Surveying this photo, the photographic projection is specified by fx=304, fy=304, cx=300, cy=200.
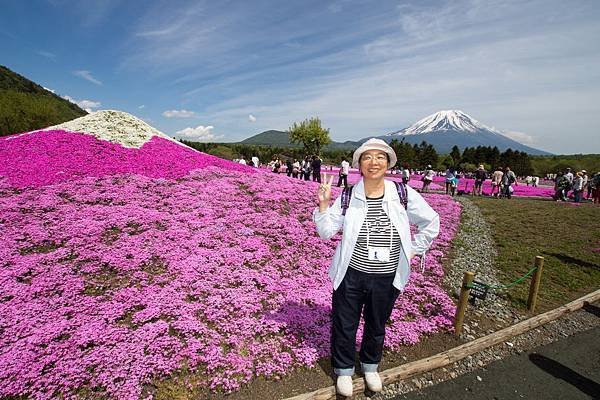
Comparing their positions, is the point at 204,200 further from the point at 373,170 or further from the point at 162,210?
the point at 373,170

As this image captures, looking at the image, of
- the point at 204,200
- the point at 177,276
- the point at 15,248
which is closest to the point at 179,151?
the point at 204,200

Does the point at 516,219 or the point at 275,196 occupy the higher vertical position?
the point at 275,196

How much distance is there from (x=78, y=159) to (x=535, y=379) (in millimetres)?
21042

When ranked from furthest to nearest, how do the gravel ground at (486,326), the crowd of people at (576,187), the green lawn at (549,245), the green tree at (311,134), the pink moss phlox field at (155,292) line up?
1. the green tree at (311,134)
2. the crowd of people at (576,187)
3. the green lawn at (549,245)
4. the gravel ground at (486,326)
5. the pink moss phlox field at (155,292)

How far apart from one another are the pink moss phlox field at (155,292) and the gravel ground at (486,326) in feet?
2.35

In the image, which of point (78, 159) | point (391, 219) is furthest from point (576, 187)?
point (78, 159)

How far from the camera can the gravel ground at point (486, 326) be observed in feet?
19.4

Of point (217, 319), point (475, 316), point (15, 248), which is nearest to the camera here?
point (217, 319)

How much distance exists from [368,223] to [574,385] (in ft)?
18.3

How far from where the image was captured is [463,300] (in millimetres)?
7105

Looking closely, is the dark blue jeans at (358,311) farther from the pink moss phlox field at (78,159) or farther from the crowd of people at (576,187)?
the crowd of people at (576,187)

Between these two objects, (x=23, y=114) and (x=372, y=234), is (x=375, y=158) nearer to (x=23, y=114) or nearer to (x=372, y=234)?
(x=372, y=234)

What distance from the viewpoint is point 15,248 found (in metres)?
8.88

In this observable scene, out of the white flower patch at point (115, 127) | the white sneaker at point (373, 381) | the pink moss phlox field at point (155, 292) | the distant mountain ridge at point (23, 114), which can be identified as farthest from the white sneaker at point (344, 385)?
the distant mountain ridge at point (23, 114)
